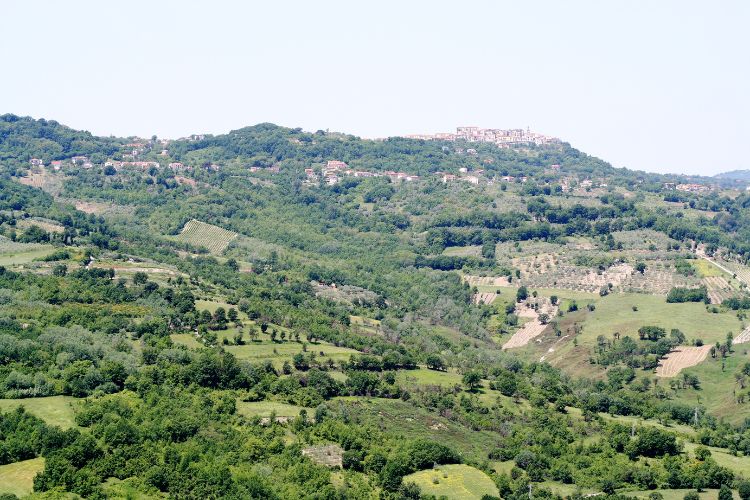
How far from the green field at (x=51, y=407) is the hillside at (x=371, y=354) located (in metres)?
0.23

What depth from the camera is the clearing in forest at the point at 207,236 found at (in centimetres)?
16912

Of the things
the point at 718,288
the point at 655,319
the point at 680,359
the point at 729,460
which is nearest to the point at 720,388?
the point at 680,359

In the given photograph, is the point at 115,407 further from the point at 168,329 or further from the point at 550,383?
the point at 550,383

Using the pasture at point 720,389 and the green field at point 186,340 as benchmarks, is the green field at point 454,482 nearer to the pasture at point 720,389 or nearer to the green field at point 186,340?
the green field at point 186,340

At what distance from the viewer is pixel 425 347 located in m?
115

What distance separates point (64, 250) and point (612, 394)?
6608 cm

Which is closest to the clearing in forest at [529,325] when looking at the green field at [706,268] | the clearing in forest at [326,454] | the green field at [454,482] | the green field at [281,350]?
the green field at [706,268]

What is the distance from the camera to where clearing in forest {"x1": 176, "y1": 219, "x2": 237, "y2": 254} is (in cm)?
16912

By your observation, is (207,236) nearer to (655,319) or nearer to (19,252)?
(19,252)

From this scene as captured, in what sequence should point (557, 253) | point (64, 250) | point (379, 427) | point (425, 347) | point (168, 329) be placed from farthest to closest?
point (557, 253), point (64, 250), point (425, 347), point (168, 329), point (379, 427)

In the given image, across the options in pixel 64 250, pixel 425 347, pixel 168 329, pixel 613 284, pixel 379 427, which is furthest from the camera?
pixel 613 284

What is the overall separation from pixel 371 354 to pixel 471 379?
1257 centimetres

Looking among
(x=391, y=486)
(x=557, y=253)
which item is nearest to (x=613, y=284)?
(x=557, y=253)

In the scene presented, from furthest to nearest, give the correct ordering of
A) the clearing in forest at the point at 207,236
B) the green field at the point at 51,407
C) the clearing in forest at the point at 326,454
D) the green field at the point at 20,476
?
the clearing in forest at the point at 207,236 → the clearing in forest at the point at 326,454 → the green field at the point at 51,407 → the green field at the point at 20,476
